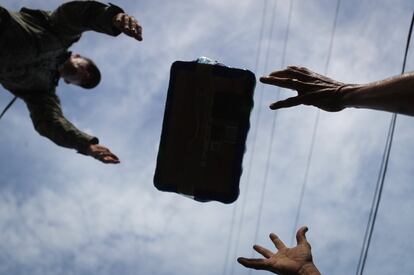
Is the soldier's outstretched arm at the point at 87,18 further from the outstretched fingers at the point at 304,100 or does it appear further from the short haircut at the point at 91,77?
the outstretched fingers at the point at 304,100

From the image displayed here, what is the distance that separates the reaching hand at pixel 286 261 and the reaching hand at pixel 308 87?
110 cm

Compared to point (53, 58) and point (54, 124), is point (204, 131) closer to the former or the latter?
point (53, 58)

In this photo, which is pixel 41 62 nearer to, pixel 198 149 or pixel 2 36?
pixel 2 36

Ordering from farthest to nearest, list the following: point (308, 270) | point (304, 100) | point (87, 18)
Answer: point (87, 18)
point (308, 270)
point (304, 100)

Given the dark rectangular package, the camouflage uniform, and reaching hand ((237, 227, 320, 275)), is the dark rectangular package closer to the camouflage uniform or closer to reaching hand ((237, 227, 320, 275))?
reaching hand ((237, 227, 320, 275))

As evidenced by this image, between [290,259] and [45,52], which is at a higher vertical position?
[45,52]

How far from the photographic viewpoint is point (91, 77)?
5000 millimetres

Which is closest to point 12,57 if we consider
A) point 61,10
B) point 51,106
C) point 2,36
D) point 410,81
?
point 2,36

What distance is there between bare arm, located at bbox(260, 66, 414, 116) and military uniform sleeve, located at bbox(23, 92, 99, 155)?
117 inches

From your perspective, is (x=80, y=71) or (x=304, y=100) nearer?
(x=304, y=100)

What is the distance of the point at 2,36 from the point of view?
4211 mm

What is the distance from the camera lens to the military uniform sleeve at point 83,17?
4.34 metres

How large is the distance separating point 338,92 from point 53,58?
11.1 feet

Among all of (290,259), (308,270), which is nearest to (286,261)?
(290,259)
